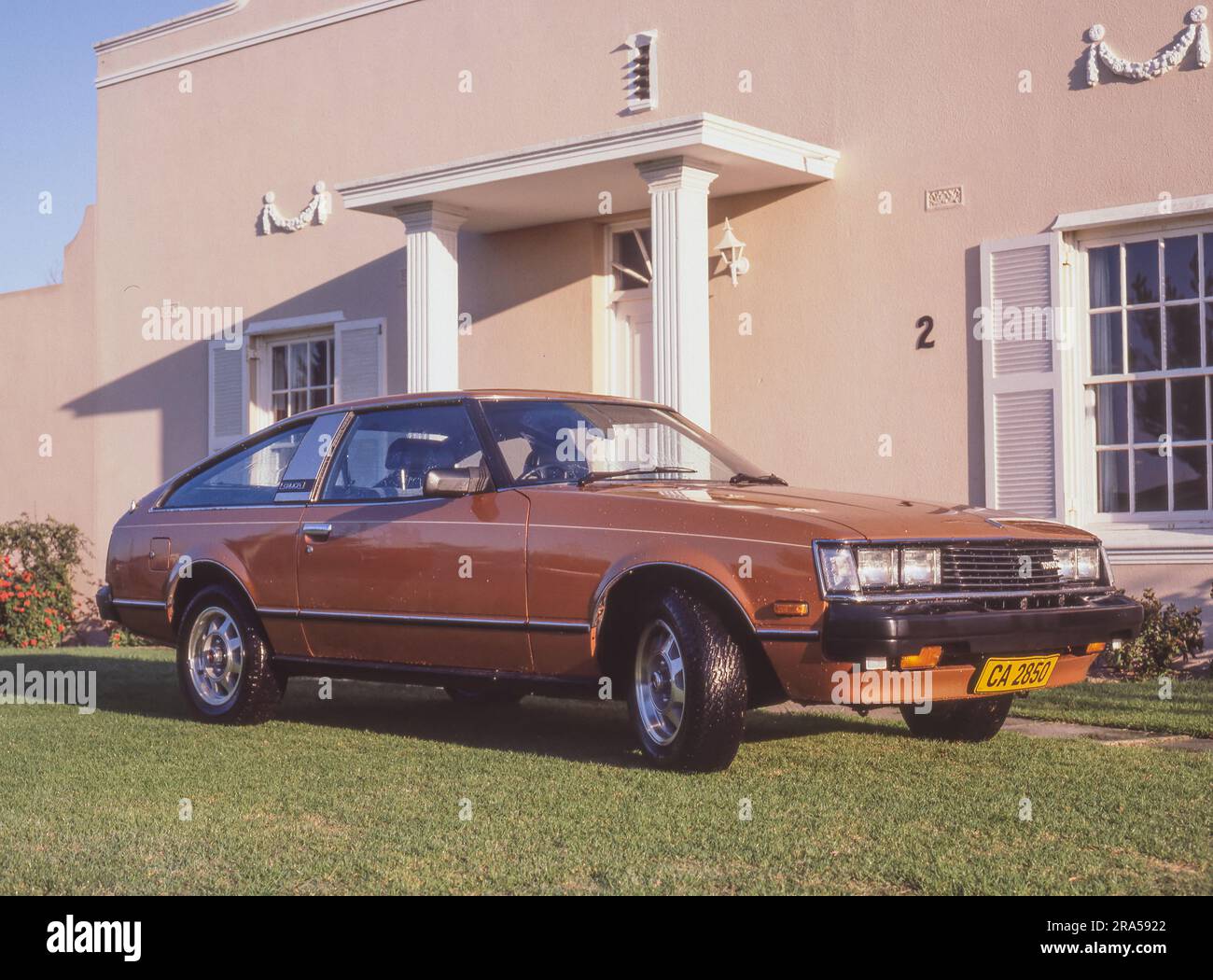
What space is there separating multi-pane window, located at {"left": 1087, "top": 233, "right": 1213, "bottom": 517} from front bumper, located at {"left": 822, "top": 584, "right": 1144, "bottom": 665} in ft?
14.3

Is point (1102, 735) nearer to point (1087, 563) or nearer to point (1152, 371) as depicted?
point (1087, 563)

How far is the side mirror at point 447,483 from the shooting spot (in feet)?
20.8

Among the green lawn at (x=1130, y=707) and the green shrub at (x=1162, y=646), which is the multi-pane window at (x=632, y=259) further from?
the green lawn at (x=1130, y=707)

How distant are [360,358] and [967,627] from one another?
9.68m

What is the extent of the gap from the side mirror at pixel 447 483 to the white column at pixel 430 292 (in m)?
5.91

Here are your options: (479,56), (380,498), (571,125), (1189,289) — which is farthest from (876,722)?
(479,56)

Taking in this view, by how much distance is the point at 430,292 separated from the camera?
40.3 feet

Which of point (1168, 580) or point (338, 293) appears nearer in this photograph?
point (1168, 580)

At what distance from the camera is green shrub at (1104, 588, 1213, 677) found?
31.1 ft

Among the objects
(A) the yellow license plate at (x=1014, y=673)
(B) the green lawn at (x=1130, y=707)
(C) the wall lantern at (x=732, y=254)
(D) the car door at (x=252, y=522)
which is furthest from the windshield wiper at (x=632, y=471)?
(C) the wall lantern at (x=732, y=254)

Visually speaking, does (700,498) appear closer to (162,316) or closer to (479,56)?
(479,56)

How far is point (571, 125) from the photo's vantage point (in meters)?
12.8

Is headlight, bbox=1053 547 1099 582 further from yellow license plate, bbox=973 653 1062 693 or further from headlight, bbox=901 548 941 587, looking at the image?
headlight, bbox=901 548 941 587

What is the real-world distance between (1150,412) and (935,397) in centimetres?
145
